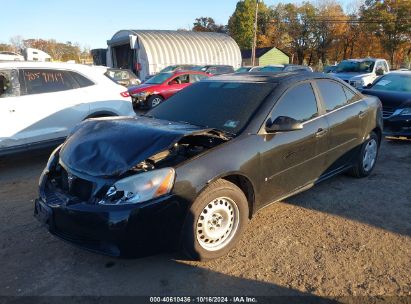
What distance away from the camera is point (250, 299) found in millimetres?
2887

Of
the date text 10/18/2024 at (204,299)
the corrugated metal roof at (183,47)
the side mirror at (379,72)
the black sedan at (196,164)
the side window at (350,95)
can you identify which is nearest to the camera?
the date text 10/18/2024 at (204,299)

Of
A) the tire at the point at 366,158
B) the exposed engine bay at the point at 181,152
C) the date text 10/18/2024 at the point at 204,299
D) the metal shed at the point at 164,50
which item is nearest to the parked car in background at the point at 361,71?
the tire at the point at 366,158

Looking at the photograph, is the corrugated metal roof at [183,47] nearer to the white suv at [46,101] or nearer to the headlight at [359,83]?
the headlight at [359,83]

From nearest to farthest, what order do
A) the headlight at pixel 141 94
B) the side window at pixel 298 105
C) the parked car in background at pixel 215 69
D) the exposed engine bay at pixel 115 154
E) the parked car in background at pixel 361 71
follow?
the exposed engine bay at pixel 115 154 → the side window at pixel 298 105 → the headlight at pixel 141 94 → the parked car in background at pixel 361 71 → the parked car in background at pixel 215 69

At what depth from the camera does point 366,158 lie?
5.53 m

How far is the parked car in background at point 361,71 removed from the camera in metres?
14.5

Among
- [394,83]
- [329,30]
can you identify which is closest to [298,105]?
[394,83]

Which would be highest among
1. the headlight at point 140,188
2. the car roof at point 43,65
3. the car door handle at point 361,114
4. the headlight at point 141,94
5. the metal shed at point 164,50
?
the metal shed at point 164,50

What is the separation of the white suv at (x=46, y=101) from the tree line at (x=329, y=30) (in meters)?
49.2

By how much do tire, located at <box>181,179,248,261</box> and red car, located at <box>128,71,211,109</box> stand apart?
1025 centimetres

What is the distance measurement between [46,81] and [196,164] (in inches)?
173

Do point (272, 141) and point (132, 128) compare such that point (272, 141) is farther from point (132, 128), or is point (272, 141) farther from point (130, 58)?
point (130, 58)

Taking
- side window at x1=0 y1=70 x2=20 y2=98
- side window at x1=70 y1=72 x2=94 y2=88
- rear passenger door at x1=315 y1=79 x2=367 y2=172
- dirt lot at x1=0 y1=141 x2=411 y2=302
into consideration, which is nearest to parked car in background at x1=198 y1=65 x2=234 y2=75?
side window at x1=70 y1=72 x2=94 y2=88

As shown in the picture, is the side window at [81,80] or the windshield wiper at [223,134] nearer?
the windshield wiper at [223,134]
